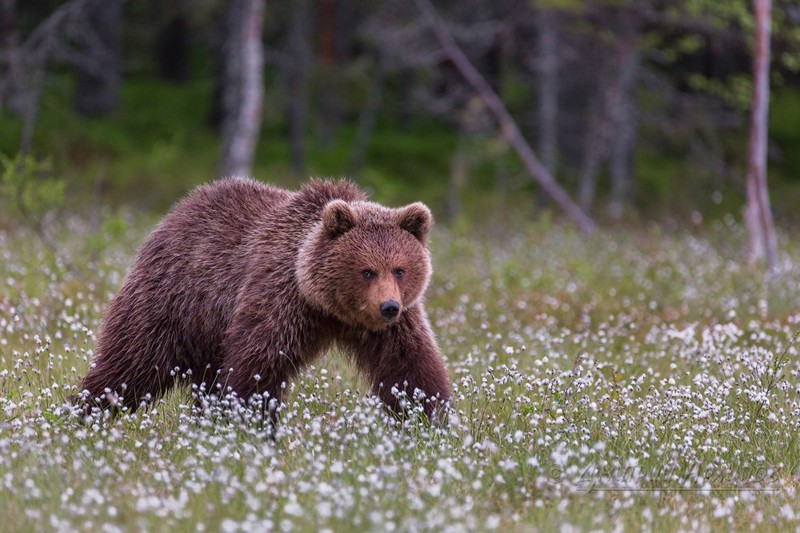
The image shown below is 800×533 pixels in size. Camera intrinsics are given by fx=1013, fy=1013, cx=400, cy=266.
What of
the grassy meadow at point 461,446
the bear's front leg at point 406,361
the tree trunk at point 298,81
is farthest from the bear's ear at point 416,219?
the tree trunk at point 298,81

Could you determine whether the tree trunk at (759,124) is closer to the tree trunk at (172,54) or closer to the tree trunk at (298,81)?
the tree trunk at (298,81)

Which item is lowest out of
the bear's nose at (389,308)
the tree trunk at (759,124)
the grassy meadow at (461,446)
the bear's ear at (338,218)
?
the grassy meadow at (461,446)

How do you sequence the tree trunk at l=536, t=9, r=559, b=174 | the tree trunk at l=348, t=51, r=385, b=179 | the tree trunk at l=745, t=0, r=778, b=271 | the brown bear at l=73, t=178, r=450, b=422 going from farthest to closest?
the tree trunk at l=348, t=51, r=385, b=179 → the tree trunk at l=536, t=9, r=559, b=174 → the tree trunk at l=745, t=0, r=778, b=271 → the brown bear at l=73, t=178, r=450, b=422

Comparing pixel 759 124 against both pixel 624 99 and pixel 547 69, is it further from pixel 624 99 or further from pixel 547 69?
pixel 547 69

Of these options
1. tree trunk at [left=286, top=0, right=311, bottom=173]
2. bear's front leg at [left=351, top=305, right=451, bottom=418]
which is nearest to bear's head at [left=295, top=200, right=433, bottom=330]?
bear's front leg at [left=351, top=305, right=451, bottom=418]

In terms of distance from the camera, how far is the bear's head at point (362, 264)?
6211 mm

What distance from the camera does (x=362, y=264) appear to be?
6301mm

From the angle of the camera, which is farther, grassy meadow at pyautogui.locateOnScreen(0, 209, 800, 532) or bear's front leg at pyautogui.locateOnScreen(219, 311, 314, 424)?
bear's front leg at pyautogui.locateOnScreen(219, 311, 314, 424)

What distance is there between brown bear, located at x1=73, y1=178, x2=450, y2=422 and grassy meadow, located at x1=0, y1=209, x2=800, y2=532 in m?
0.30

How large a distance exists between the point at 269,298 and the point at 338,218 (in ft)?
2.19

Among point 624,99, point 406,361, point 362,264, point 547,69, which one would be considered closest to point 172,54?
point 547,69

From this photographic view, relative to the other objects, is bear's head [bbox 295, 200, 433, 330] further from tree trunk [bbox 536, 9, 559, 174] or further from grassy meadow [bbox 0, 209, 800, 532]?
tree trunk [bbox 536, 9, 559, 174]

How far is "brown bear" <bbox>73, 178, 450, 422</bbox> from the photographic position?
246 inches

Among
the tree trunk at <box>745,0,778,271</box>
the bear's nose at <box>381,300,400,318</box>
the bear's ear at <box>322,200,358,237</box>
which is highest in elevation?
the tree trunk at <box>745,0,778,271</box>
